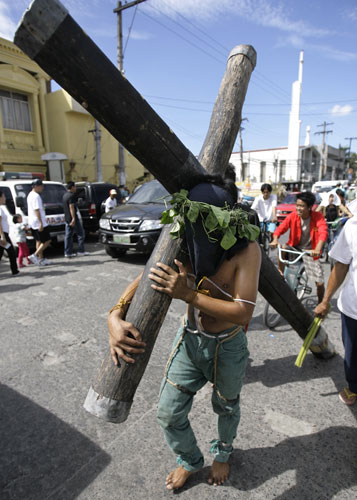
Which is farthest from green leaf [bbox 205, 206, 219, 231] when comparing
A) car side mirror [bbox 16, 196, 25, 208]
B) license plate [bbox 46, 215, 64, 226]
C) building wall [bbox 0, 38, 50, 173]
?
building wall [bbox 0, 38, 50, 173]

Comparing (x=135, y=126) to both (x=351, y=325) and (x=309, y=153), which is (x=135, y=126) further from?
(x=309, y=153)

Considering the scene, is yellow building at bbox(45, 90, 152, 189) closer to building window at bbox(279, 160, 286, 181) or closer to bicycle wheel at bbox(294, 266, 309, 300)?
bicycle wheel at bbox(294, 266, 309, 300)

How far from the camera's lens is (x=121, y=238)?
741 centimetres

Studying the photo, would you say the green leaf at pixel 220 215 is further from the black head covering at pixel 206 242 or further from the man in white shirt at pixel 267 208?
the man in white shirt at pixel 267 208

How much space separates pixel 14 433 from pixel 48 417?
26 centimetres

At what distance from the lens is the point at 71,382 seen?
118 inches

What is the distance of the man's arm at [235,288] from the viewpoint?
151 cm

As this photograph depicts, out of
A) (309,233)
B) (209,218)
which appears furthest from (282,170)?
(209,218)

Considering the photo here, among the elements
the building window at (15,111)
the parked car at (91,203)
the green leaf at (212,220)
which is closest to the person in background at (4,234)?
the parked car at (91,203)

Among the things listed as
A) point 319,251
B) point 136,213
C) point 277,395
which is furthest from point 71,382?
point 136,213

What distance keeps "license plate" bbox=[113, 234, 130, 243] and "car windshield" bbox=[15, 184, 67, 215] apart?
2796 mm

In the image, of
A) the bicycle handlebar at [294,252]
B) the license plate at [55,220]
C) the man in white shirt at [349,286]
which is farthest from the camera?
the license plate at [55,220]

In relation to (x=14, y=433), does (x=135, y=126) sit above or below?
above

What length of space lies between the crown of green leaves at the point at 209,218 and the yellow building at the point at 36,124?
61.8 feet
